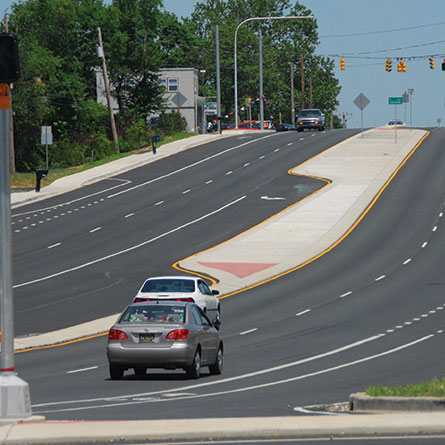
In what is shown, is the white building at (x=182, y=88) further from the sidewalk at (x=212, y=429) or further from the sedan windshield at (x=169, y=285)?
the sidewalk at (x=212, y=429)

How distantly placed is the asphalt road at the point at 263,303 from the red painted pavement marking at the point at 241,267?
1765 millimetres

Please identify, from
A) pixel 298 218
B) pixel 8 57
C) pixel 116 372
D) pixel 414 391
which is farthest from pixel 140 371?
pixel 298 218

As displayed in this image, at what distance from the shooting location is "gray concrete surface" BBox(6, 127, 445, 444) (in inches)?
433

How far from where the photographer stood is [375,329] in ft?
90.4

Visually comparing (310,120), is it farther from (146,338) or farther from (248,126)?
(146,338)

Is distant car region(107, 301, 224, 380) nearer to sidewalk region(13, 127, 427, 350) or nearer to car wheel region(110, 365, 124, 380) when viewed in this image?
car wheel region(110, 365, 124, 380)

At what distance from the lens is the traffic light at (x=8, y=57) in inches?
476

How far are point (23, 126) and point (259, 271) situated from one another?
183 ft

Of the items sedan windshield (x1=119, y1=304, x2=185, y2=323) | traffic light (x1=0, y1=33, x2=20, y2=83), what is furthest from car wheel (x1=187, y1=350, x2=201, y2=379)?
traffic light (x1=0, y1=33, x2=20, y2=83)

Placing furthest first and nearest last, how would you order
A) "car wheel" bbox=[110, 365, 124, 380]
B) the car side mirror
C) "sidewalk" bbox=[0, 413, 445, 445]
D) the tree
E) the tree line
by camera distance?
the tree → the tree line → the car side mirror → "car wheel" bbox=[110, 365, 124, 380] → "sidewalk" bbox=[0, 413, 445, 445]

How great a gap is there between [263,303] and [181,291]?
686cm

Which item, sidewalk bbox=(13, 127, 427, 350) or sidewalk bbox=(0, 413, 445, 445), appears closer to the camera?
sidewalk bbox=(0, 413, 445, 445)

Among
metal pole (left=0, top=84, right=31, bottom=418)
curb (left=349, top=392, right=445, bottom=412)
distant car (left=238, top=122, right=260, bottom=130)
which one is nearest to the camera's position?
metal pole (left=0, top=84, right=31, bottom=418)

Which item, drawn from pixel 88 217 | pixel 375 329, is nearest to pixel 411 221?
pixel 88 217
